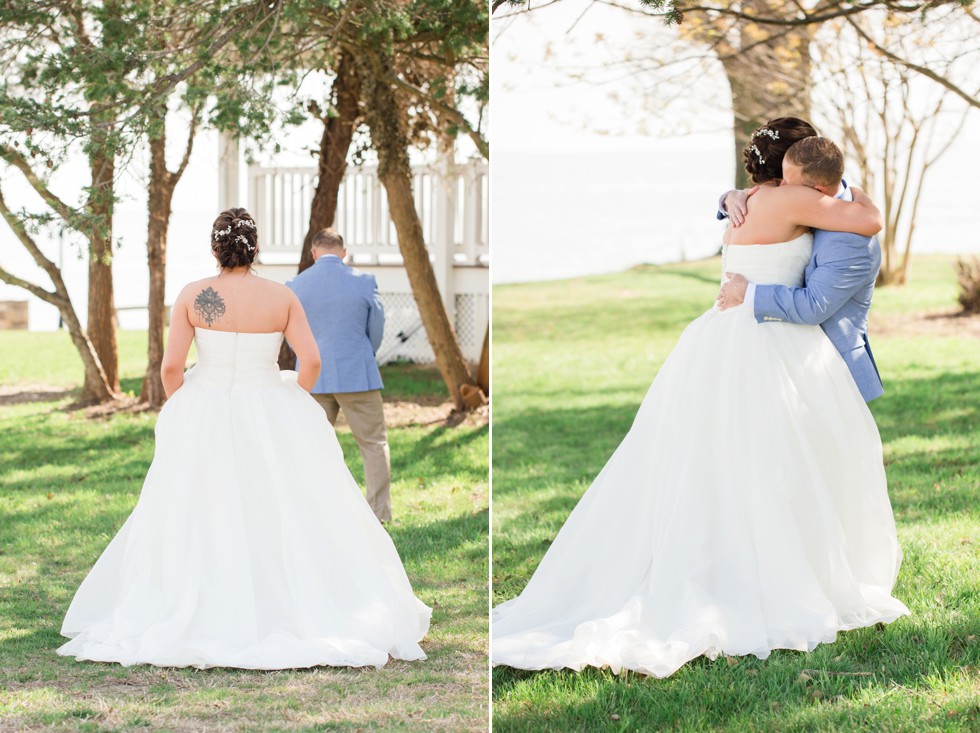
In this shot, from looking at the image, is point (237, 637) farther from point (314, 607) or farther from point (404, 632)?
point (404, 632)

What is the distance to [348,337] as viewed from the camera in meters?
7.04

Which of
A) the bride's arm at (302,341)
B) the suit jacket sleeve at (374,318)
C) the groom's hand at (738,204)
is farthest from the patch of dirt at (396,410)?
the groom's hand at (738,204)

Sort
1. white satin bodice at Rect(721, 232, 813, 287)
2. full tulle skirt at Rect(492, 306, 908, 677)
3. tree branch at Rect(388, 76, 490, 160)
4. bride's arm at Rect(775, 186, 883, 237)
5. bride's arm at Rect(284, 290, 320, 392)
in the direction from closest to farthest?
1. full tulle skirt at Rect(492, 306, 908, 677)
2. bride's arm at Rect(775, 186, 883, 237)
3. white satin bodice at Rect(721, 232, 813, 287)
4. bride's arm at Rect(284, 290, 320, 392)
5. tree branch at Rect(388, 76, 490, 160)

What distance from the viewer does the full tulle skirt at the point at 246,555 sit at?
14.6 feet

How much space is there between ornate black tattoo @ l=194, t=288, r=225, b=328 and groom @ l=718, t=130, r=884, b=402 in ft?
6.89

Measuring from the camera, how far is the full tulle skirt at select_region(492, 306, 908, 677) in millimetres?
3959

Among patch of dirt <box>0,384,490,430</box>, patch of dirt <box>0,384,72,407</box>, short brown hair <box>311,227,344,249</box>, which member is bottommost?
patch of dirt <box>0,384,72,407</box>

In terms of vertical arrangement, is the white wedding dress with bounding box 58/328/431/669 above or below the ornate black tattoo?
below

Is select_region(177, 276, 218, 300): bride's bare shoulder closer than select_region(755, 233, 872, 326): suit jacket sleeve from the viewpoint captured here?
No

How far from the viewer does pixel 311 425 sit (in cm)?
489

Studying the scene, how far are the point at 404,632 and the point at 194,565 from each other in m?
0.91

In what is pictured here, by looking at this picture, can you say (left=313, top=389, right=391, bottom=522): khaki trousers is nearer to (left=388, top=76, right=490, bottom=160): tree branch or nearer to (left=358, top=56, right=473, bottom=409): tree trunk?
(left=388, top=76, right=490, bottom=160): tree branch

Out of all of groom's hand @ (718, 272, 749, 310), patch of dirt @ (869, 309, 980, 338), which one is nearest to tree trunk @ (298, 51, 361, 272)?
groom's hand @ (718, 272, 749, 310)

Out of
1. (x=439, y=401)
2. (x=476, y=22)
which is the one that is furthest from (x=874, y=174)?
(x=476, y=22)
